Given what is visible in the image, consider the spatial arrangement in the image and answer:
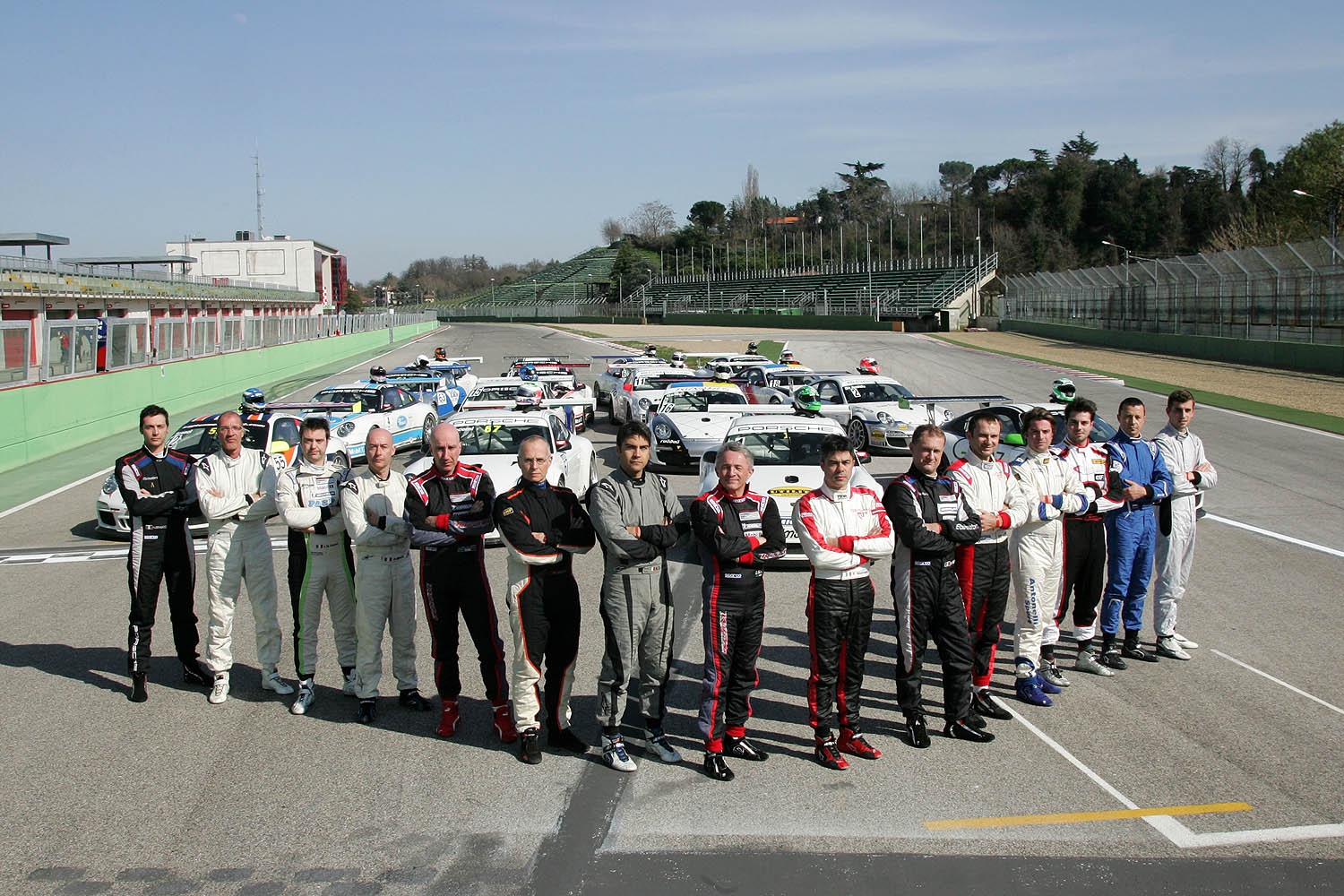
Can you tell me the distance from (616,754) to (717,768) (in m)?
0.54

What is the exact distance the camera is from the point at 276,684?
6750mm

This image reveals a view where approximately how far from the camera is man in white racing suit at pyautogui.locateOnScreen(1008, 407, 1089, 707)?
21.5 ft

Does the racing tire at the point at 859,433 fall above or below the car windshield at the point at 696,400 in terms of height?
below

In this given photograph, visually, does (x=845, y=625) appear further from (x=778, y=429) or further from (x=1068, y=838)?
(x=778, y=429)

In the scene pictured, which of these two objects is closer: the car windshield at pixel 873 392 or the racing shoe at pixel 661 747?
the racing shoe at pixel 661 747

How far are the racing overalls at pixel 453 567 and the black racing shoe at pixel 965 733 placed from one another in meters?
2.53

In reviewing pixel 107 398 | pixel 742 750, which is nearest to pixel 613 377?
pixel 107 398

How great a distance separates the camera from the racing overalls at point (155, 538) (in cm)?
666

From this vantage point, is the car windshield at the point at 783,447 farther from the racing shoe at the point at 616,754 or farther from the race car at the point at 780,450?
the racing shoe at the point at 616,754

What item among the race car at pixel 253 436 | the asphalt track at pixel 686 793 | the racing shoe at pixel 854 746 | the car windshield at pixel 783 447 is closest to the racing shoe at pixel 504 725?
the asphalt track at pixel 686 793

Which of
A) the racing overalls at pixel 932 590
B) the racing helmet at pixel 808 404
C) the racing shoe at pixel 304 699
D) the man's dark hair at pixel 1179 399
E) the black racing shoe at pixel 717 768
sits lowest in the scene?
the black racing shoe at pixel 717 768

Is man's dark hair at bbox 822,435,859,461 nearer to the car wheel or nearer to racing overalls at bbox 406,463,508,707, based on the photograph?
racing overalls at bbox 406,463,508,707

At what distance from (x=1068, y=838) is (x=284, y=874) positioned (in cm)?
343

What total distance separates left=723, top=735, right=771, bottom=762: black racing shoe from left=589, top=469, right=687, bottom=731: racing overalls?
480 millimetres
